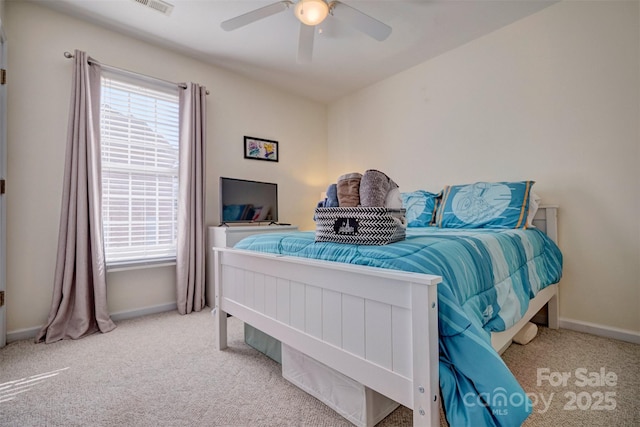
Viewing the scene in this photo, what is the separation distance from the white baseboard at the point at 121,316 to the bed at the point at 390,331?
1.61 m

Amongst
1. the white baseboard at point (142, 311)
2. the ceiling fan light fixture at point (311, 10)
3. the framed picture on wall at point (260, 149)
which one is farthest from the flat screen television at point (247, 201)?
the ceiling fan light fixture at point (311, 10)

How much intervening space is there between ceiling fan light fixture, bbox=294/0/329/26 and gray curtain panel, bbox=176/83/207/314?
4.63ft

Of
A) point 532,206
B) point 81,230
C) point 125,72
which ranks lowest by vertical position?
point 81,230

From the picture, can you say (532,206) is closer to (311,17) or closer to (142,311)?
(311,17)

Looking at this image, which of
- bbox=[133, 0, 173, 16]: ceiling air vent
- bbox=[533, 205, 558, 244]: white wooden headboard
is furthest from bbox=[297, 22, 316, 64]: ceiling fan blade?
bbox=[533, 205, 558, 244]: white wooden headboard

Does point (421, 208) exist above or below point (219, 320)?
above

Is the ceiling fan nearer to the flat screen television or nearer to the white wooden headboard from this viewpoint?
the flat screen television

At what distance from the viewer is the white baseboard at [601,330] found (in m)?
1.93

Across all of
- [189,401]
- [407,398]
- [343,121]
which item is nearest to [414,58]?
[343,121]

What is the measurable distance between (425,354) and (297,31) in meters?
2.62

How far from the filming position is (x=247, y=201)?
3.12m

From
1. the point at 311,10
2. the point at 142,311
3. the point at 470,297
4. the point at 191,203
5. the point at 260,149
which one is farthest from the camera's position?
the point at 260,149

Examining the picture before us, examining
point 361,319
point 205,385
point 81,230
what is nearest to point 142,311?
point 81,230

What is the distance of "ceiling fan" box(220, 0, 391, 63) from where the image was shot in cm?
185
